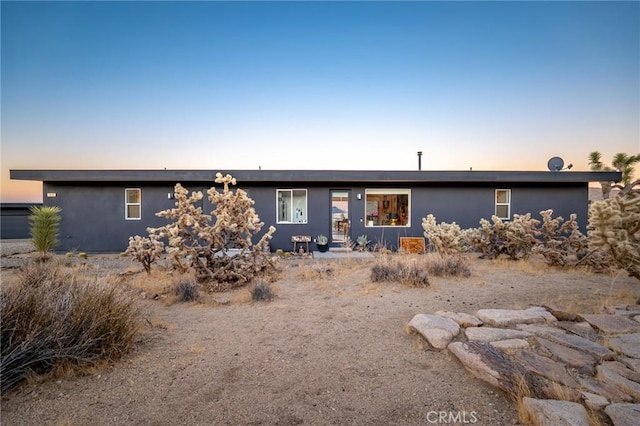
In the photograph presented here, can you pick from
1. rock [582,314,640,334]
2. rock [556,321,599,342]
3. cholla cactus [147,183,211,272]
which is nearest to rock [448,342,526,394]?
rock [556,321,599,342]

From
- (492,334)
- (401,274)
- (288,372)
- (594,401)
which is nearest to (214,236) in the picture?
(401,274)

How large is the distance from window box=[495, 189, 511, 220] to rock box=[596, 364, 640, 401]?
10676 mm

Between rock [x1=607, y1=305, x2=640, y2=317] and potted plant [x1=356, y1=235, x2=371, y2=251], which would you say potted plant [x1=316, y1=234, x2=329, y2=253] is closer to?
potted plant [x1=356, y1=235, x2=371, y2=251]

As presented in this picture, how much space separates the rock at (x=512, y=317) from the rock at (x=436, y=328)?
52 centimetres

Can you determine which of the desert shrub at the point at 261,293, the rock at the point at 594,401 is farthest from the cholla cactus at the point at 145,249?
the rock at the point at 594,401

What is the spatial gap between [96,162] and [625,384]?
1760 cm

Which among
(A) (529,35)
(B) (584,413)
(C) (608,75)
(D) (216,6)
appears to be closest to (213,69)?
(D) (216,6)

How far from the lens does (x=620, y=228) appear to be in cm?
447

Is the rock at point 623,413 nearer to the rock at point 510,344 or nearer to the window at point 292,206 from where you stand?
the rock at point 510,344

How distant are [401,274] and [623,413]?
14.2ft

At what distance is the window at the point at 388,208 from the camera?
1198 cm

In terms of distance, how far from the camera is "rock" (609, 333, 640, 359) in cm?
279

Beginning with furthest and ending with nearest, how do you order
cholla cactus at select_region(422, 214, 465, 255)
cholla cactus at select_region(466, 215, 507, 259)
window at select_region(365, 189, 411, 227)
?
window at select_region(365, 189, 411, 227) < cholla cactus at select_region(466, 215, 507, 259) < cholla cactus at select_region(422, 214, 465, 255)

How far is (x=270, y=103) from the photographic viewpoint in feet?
40.5
